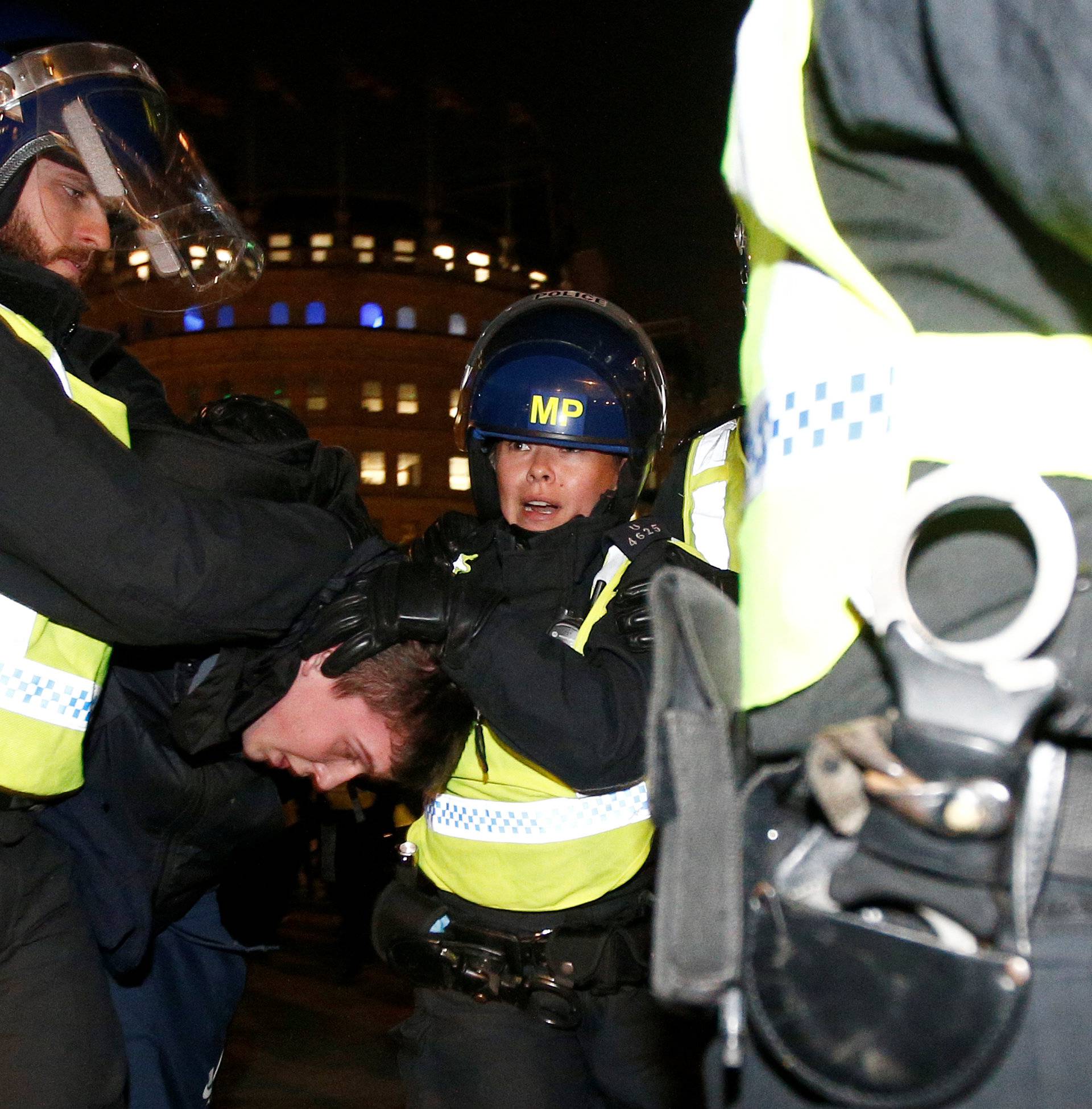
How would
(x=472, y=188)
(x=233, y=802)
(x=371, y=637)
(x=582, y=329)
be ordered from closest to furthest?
(x=371, y=637) → (x=233, y=802) → (x=582, y=329) → (x=472, y=188)

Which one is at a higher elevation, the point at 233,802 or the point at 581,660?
the point at 581,660

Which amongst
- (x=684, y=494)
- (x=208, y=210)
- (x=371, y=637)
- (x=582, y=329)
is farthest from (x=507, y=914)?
(x=208, y=210)

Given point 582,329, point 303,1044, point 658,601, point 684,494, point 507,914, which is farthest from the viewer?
point 303,1044

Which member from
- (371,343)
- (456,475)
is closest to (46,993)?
(371,343)

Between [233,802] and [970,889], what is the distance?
5.65 feet

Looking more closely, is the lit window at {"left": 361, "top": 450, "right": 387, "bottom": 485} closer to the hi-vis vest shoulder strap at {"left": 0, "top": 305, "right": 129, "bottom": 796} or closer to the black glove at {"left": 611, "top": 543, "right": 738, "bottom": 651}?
the black glove at {"left": 611, "top": 543, "right": 738, "bottom": 651}

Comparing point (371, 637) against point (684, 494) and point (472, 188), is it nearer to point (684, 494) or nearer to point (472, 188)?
point (684, 494)

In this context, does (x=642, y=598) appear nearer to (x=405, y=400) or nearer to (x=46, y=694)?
(x=46, y=694)

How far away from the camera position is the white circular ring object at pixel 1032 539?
746mm

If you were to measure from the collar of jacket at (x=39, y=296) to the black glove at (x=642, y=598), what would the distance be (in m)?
1.13

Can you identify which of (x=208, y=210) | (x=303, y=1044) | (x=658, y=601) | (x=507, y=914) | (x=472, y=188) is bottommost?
(x=472, y=188)

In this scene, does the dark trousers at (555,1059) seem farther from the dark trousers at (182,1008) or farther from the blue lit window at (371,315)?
the blue lit window at (371,315)

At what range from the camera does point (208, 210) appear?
115 inches

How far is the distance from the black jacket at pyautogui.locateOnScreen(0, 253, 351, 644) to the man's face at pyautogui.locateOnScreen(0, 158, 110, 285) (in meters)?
0.38
